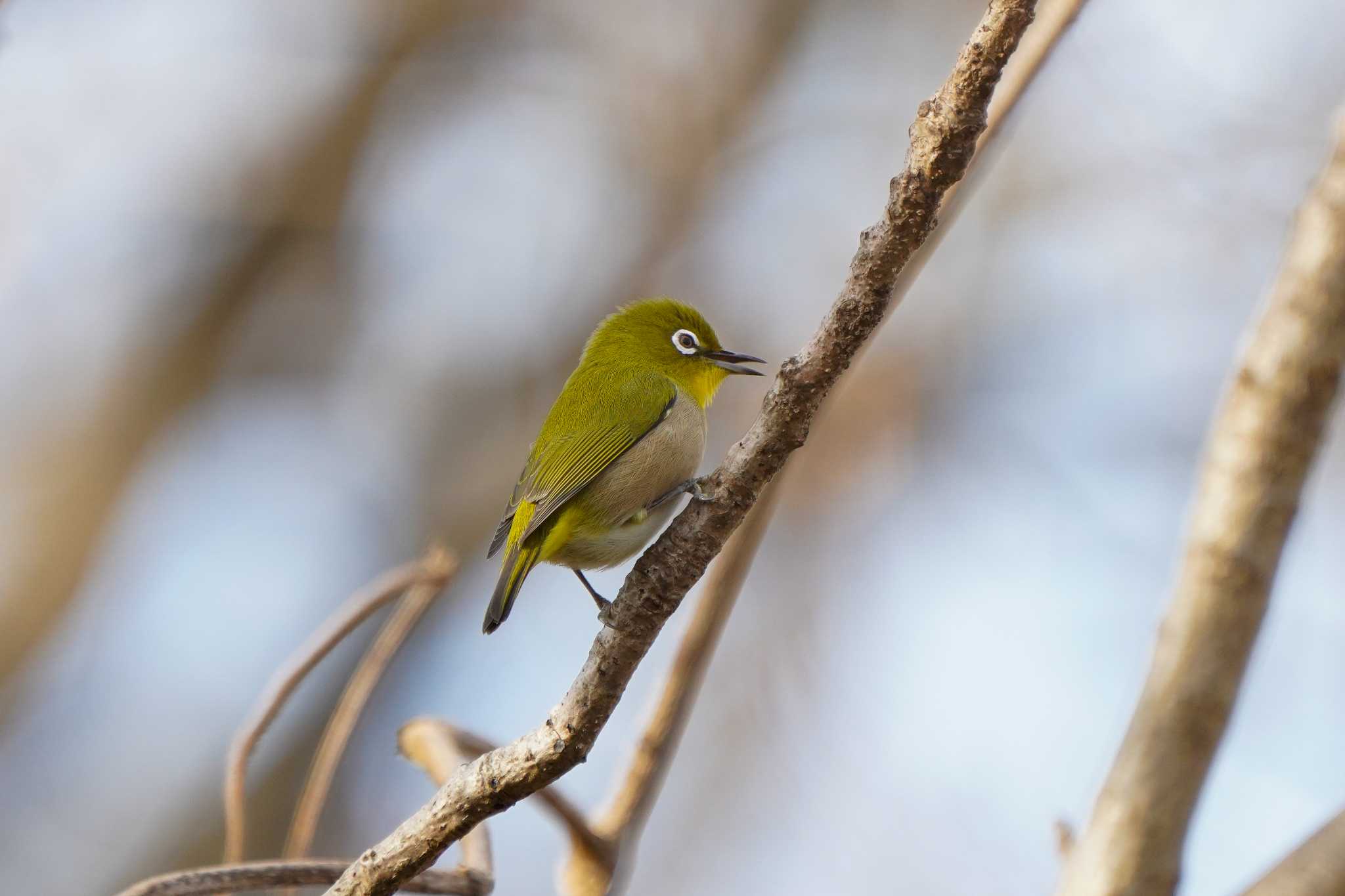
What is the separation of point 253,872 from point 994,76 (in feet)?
5.65

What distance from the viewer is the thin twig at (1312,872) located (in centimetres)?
190

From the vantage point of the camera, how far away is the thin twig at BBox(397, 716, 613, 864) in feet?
9.46

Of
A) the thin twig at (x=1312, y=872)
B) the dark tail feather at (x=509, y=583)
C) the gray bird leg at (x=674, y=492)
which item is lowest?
the thin twig at (x=1312, y=872)

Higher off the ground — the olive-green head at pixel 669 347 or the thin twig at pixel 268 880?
the olive-green head at pixel 669 347

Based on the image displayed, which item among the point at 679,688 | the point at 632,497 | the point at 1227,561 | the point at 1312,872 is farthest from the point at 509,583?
the point at 1312,872

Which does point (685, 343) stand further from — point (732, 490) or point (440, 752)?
point (732, 490)

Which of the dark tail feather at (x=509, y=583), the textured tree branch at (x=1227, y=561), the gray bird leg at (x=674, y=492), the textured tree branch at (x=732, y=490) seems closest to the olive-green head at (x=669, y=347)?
the gray bird leg at (x=674, y=492)

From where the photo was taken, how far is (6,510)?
29.9 ft

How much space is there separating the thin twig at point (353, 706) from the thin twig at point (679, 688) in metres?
0.62

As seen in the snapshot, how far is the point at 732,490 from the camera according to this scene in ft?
6.79

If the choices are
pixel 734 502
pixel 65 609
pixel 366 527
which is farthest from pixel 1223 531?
pixel 65 609

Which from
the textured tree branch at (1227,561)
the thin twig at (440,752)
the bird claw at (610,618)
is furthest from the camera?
the thin twig at (440,752)

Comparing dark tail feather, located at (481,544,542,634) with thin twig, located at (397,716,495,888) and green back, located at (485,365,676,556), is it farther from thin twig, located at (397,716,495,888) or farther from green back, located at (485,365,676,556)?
thin twig, located at (397,716,495,888)

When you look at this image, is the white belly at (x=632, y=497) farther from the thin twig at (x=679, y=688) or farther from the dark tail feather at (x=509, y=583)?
the thin twig at (x=679, y=688)
